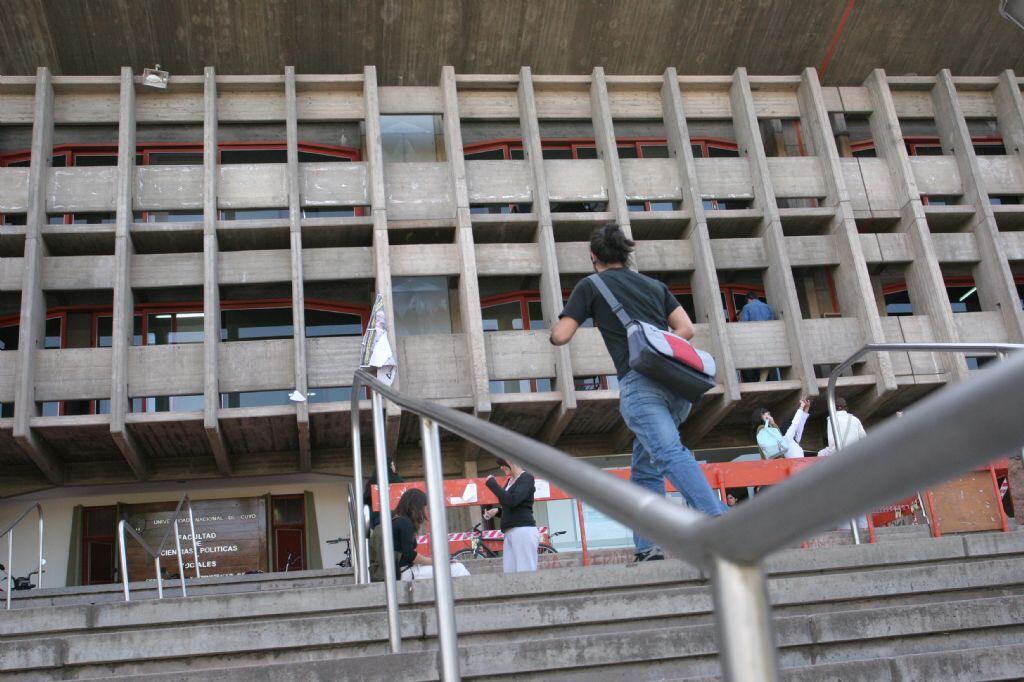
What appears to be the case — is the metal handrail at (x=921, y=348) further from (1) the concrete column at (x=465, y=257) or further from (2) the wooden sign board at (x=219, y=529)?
(2) the wooden sign board at (x=219, y=529)

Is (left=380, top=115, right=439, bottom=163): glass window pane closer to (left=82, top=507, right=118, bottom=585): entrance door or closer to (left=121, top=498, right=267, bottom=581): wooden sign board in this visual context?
(left=121, top=498, right=267, bottom=581): wooden sign board

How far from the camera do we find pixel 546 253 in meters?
17.2

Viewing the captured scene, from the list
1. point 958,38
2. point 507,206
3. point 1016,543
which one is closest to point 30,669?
point 1016,543

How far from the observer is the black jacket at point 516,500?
802cm

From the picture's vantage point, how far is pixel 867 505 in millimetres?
932

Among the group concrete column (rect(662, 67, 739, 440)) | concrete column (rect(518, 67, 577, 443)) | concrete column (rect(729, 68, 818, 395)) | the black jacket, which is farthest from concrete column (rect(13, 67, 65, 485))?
concrete column (rect(729, 68, 818, 395))

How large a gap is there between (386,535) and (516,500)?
393cm

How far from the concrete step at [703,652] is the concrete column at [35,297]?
13.0m

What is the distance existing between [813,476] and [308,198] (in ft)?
56.6

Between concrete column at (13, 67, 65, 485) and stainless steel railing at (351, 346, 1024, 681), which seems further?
concrete column at (13, 67, 65, 485)

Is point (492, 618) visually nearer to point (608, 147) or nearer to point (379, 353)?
point (379, 353)

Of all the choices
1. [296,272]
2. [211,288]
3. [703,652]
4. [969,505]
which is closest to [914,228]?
[969,505]

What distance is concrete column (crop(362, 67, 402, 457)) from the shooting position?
16297 millimetres

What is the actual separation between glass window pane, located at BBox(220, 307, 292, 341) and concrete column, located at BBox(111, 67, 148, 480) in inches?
62.4
